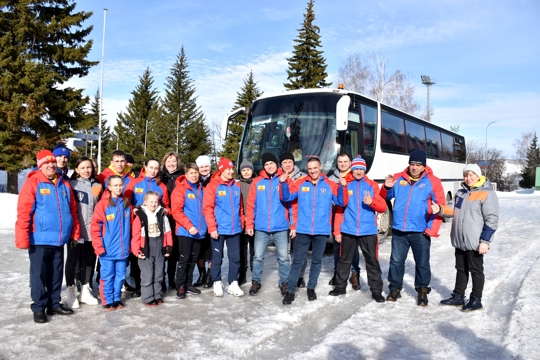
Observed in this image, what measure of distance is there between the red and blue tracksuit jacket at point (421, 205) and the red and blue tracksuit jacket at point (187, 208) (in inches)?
104

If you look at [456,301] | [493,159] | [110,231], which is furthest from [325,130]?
[493,159]

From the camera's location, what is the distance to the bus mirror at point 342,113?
812 cm

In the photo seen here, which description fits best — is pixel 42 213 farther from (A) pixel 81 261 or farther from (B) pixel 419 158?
(B) pixel 419 158

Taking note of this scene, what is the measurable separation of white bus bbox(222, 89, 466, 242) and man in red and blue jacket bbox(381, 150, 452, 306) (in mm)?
2918

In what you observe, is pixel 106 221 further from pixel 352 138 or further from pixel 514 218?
pixel 514 218

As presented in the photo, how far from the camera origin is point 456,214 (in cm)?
530

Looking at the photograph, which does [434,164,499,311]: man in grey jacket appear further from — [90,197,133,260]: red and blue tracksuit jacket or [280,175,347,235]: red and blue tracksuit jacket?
[90,197,133,260]: red and blue tracksuit jacket

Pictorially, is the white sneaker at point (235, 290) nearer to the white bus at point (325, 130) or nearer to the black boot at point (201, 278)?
the black boot at point (201, 278)

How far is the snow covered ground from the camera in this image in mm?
3854

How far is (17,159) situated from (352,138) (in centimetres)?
1866

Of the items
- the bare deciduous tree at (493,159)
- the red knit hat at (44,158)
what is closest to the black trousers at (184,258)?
the red knit hat at (44,158)

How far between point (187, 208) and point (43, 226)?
177cm

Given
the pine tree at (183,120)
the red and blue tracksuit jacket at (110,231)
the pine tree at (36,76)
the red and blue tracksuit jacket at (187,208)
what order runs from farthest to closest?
1. the pine tree at (183,120)
2. the pine tree at (36,76)
3. the red and blue tracksuit jacket at (187,208)
4. the red and blue tracksuit jacket at (110,231)

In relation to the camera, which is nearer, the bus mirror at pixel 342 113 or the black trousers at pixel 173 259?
the black trousers at pixel 173 259
